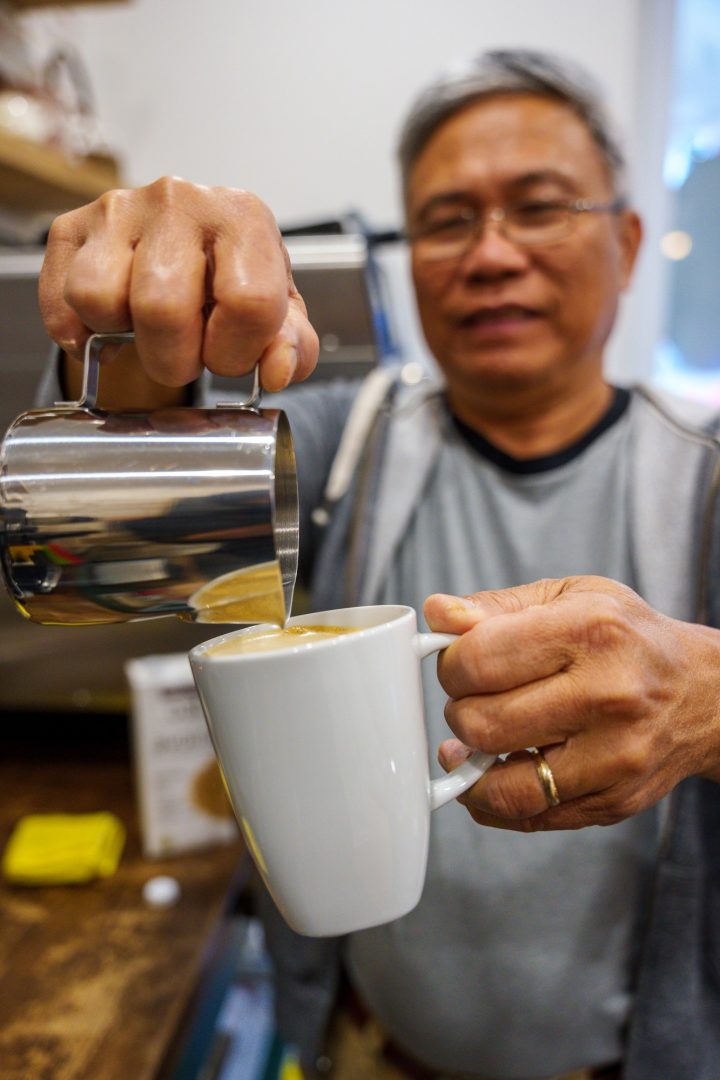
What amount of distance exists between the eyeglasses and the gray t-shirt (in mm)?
→ 243

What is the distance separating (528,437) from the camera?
734 mm

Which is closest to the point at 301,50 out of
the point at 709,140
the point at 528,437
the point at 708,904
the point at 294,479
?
the point at 709,140

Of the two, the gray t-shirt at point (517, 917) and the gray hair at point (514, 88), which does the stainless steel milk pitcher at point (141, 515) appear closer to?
the gray t-shirt at point (517, 917)

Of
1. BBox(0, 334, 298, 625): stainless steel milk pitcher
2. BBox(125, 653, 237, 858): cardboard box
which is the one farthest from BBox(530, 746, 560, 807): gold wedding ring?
BBox(125, 653, 237, 858): cardboard box

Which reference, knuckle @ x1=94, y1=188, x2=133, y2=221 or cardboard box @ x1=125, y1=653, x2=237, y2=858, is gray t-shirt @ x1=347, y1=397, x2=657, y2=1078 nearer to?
cardboard box @ x1=125, y1=653, x2=237, y2=858

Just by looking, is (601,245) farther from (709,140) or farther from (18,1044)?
(709,140)

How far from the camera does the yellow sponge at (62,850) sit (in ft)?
2.19

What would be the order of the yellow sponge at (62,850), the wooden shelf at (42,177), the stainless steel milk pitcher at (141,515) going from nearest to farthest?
the stainless steel milk pitcher at (141,515), the yellow sponge at (62,850), the wooden shelf at (42,177)

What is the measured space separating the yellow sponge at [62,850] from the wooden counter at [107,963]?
0.01 metres

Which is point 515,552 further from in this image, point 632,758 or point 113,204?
point 113,204

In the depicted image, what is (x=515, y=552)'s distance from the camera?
60 cm

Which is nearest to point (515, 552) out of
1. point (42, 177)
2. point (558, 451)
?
point (558, 451)

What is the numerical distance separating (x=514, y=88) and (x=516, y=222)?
12 cm

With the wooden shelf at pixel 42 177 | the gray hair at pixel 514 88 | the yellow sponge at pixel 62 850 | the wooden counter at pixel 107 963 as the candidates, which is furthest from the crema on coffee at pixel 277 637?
the wooden shelf at pixel 42 177
